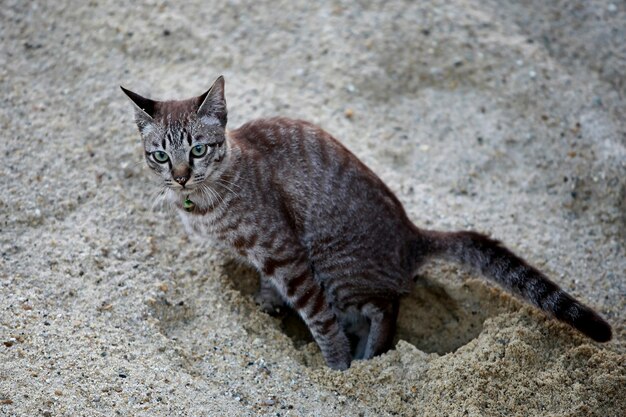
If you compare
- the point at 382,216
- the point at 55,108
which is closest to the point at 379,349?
the point at 382,216

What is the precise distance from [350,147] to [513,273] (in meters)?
1.95

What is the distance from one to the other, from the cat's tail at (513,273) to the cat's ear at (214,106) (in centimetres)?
168

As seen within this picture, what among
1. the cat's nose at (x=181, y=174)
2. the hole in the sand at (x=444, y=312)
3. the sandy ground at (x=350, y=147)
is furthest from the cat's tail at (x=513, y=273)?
the cat's nose at (x=181, y=174)

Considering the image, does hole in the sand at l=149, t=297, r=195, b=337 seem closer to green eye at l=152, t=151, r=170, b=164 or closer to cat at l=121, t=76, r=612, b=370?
cat at l=121, t=76, r=612, b=370

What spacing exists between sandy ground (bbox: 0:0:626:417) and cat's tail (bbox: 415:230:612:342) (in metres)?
0.20

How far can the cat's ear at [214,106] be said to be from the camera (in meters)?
4.67

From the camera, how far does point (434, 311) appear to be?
17.9 feet

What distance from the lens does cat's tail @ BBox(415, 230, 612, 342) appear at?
4551 mm

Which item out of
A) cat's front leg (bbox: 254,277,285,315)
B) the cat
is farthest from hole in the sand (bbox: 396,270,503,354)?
cat's front leg (bbox: 254,277,285,315)

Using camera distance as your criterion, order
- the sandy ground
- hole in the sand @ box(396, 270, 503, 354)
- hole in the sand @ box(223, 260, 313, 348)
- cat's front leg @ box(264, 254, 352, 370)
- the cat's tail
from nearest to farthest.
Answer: the sandy ground < the cat's tail < cat's front leg @ box(264, 254, 352, 370) < hole in the sand @ box(396, 270, 503, 354) < hole in the sand @ box(223, 260, 313, 348)

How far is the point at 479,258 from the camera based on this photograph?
16.5 ft

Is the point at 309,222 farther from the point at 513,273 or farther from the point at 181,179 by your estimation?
the point at 513,273

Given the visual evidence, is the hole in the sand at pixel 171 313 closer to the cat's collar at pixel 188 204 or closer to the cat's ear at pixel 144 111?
the cat's collar at pixel 188 204

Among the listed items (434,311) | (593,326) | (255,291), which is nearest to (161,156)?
(255,291)
